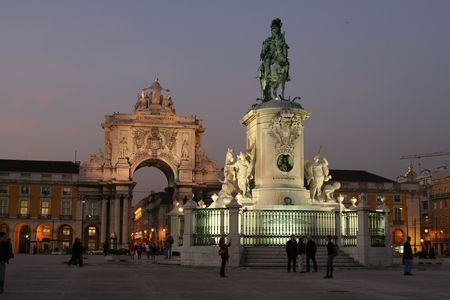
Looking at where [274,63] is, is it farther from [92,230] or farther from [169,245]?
[92,230]

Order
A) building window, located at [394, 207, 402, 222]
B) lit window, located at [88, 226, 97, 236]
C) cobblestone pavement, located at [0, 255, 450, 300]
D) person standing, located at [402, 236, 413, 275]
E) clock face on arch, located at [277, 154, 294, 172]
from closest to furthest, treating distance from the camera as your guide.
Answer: cobblestone pavement, located at [0, 255, 450, 300] → person standing, located at [402, 236, 413, 275] → clock face on arch, located at [277, 154, 294, 172] → building window, located at [394, 207, 402, 222] → lit window, located at [88, 226, 97, 236]

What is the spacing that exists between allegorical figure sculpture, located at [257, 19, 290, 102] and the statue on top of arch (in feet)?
238

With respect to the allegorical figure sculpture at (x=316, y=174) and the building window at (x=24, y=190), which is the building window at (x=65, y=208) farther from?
the allegorical figure sculpture at (x=316, y=174)

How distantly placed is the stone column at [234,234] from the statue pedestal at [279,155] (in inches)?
106

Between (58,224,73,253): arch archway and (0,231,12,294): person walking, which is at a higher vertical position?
(58,224,73,253): arch archway

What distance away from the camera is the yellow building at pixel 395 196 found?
99.2 m

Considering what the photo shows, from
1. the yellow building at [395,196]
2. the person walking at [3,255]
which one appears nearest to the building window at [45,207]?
the yellow building at [395,196]

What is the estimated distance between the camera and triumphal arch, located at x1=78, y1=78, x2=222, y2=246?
322 ft

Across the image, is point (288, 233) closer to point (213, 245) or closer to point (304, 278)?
point (213, 245)

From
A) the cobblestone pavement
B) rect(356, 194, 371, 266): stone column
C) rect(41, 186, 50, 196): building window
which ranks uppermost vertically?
rect(41, 186, 50, 196): building window

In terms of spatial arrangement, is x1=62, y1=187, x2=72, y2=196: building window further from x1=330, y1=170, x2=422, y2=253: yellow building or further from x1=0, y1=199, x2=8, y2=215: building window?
x1=330, y1=170, x2=422, y2=253: yellow building

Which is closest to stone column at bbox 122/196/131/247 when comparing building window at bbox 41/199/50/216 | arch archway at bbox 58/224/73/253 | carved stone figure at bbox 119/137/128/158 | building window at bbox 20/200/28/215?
carved stone figure at bbox 119/137/128/158

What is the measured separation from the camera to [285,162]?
29.1 metres

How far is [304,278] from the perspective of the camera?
66.5 ft
